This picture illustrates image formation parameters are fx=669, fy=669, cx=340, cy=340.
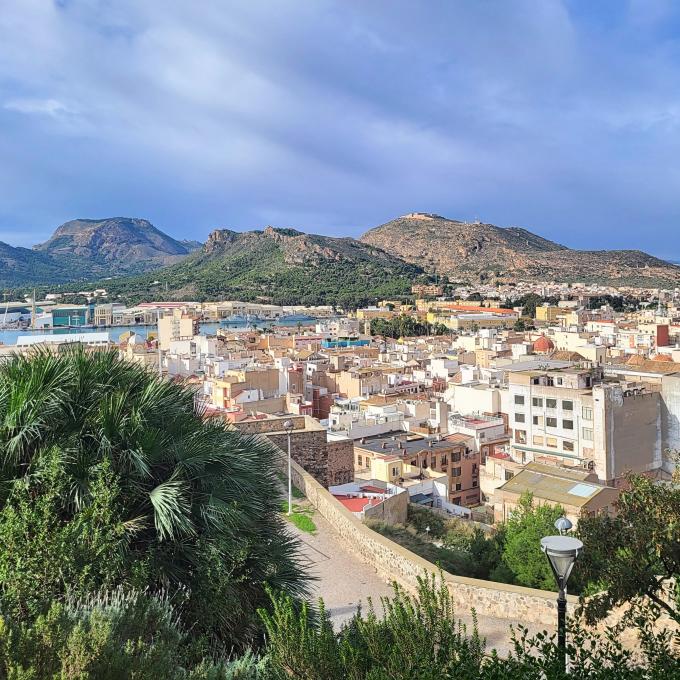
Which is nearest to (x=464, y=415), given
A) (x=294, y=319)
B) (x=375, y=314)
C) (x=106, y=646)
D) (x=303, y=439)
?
(x=303, y=439)

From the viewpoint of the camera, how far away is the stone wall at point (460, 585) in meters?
6.91

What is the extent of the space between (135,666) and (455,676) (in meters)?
1.57

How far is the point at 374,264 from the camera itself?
5802 inches

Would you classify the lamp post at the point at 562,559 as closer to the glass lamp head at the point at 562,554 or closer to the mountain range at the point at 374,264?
the glass lamp head at the point at 562,554

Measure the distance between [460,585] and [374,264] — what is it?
→ 464 feet

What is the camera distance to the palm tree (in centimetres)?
429

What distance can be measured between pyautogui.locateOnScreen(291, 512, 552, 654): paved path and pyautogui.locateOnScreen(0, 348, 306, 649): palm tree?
1610 mm

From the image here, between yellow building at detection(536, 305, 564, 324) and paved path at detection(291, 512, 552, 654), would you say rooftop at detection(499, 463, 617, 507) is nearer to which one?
paved path at detection(291, 512, 552, 654)

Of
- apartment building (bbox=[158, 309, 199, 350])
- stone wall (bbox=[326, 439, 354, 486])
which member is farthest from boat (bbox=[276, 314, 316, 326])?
stone wall (bbox=[326, 439, 354, 486])

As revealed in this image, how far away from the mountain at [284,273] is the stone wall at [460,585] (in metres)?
109

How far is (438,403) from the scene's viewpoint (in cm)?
2825

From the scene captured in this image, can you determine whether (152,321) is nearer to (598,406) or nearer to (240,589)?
(598,406)

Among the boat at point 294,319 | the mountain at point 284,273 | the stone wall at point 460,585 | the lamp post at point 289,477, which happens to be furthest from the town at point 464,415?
the mountain at point 284,273

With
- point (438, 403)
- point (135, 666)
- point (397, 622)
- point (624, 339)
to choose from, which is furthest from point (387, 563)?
point (624, 339)
